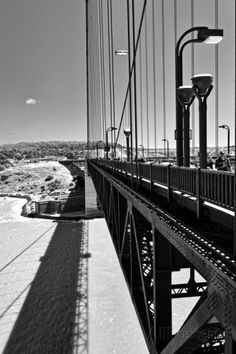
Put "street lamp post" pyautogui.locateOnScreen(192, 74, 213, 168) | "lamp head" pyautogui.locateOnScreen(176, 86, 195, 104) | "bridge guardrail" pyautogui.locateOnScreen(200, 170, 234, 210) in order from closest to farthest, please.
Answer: "bridge guardrail" pyautogui.locateOnScreen(200, 170, 234, 210) → "street lamp post" pyautogui.locateOnScreen(192, 74, 213, 168) → "lamp head" pyautogui.locateOnScreen(176, 86, 195, 104)

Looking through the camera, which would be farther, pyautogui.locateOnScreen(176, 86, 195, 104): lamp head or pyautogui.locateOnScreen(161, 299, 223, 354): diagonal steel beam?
pyautogui.locateOnScreen(176, 86, 195, 104): lamp head

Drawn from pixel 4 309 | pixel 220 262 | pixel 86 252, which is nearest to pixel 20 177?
pixel 86 252

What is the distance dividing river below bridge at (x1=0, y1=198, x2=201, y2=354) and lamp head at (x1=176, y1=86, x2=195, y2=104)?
8.74 m

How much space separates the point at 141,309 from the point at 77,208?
40286 mm

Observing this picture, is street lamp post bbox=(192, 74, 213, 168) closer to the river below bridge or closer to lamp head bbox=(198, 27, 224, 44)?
lamp head bbox=(198, 27, 224, 44)

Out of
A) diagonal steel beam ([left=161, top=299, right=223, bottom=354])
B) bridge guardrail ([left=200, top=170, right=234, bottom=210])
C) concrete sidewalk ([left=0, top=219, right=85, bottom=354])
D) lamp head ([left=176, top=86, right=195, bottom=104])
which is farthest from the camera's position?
concrete sidewalk ([left=0, top=219, right=85, bottom=354])

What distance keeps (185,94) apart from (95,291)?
12.4 meters

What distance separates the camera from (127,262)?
8.24 metres

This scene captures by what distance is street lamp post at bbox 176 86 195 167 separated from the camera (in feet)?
22.5

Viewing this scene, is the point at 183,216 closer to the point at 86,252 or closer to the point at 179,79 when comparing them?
the point at 179,79

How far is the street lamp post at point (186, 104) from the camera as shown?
6844mm

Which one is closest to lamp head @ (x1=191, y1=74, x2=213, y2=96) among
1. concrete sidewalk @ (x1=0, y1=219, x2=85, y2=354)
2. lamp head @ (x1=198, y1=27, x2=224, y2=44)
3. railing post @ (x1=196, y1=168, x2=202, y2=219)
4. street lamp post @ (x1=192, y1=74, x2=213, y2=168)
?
street lamp post @ (x1=192, y1=74, x2=213, y2=168)

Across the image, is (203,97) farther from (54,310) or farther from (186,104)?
(54,310)

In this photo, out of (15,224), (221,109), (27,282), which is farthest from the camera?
(15,224)
